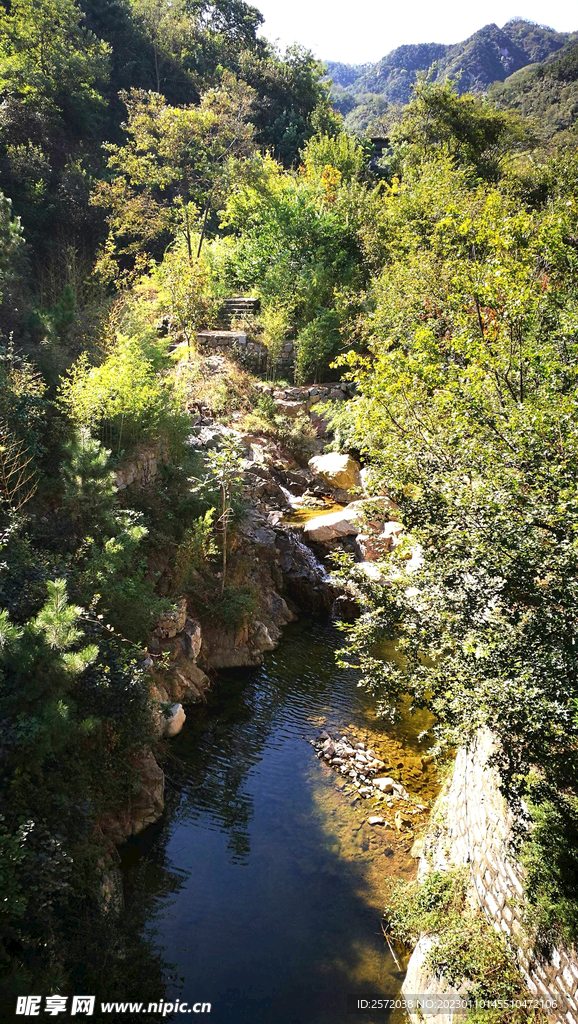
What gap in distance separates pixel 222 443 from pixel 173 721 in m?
5.44

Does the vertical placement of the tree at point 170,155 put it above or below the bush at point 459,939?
above

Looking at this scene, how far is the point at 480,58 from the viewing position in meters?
78.9

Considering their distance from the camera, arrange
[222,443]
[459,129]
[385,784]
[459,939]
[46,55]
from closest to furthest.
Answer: [459,939], [385,784], [222,443], [46,55], [459,129]

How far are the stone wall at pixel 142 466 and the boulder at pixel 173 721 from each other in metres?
3.94

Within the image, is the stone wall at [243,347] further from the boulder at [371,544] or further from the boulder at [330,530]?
the boulder at [371,544]

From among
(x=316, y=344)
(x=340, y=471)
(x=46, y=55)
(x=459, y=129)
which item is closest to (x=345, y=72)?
(x=459, y=129)

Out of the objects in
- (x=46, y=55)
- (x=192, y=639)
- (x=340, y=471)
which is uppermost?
(x=46, y=55)

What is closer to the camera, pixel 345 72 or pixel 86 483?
pixel 86 483

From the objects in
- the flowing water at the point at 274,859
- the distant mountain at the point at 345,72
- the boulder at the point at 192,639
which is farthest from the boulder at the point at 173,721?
the distant mountain at the point at 345,72

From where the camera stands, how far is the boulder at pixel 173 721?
8.17 metres

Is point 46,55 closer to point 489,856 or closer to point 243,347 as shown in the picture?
point 243,347

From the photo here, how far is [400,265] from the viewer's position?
1666 centimetres

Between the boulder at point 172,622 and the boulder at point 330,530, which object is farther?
the boulder at point 330,530

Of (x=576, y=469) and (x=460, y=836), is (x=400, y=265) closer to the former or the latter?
(x=576, y=469)
